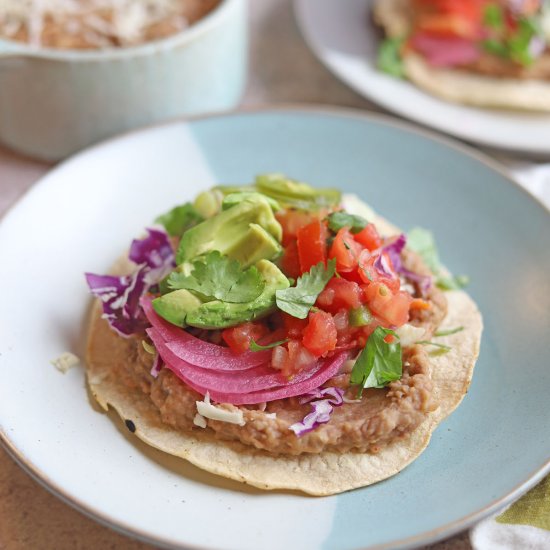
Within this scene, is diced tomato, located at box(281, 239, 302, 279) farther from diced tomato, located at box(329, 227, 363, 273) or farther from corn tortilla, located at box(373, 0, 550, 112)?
corn tortilla, located at box(373, 0, 550, 112)

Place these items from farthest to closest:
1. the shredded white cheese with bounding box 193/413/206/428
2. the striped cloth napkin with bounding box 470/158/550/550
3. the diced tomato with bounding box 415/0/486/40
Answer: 1. the diced tomato with bounding box 415/0/486/40
2. the shredded white cheese with bounding box 193/413/206/428
3. the striped cloth napkin with bounding box 470/158/550/550

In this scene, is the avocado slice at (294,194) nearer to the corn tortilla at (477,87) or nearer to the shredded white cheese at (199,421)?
the shredded white cheese at (199,421)

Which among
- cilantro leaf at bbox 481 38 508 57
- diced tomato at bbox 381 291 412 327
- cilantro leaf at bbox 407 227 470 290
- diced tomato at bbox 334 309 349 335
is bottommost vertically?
cilantro leaf at bbox 407 227 470 290

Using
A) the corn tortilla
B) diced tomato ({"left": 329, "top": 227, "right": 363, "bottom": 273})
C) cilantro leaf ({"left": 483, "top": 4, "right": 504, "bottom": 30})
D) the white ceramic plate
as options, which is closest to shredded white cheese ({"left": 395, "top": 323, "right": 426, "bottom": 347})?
diced tomato ({"left": 329, "top": 227, "right": 363, "bottom": 273})

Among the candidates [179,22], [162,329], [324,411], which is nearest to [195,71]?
[179,22]

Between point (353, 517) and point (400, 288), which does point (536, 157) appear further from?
point (353, 517)

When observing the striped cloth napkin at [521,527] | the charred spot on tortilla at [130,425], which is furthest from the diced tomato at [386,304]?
the charred spot on tortilla at [130,425]
